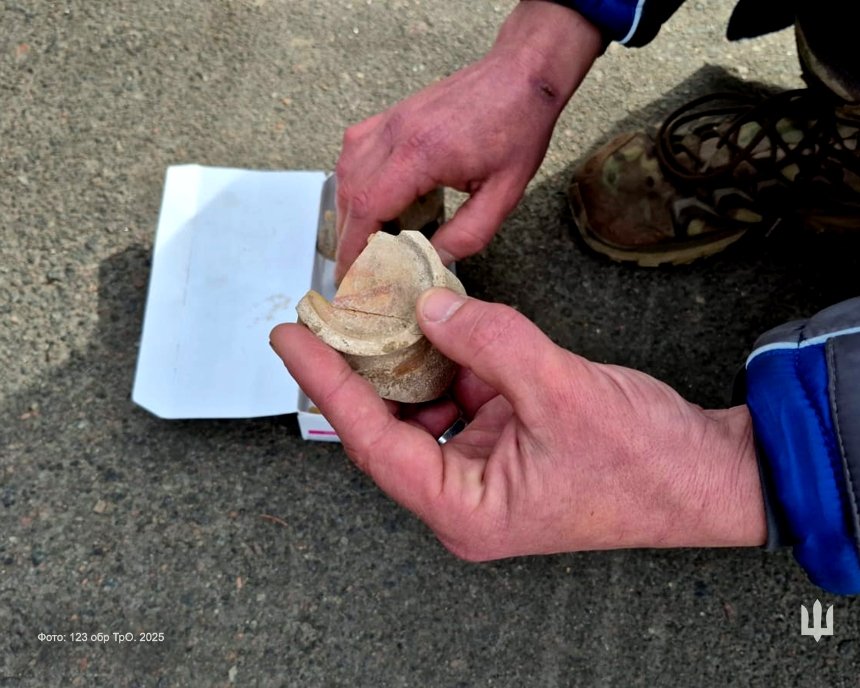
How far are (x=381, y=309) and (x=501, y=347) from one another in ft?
1.02

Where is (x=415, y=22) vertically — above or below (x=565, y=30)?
below

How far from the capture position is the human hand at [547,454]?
4.38ft

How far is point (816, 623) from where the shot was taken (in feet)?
6.75

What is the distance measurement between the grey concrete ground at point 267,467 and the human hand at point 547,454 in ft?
2.10

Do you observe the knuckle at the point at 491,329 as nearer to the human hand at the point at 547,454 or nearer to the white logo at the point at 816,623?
the human hand at the point at 547,454

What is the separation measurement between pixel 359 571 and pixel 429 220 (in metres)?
0.99

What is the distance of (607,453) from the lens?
1.34 metres

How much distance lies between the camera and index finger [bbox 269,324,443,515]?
139 centimetres

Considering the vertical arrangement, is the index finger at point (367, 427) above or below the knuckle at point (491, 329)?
below

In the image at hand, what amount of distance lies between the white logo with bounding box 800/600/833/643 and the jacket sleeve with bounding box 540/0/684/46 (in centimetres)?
163

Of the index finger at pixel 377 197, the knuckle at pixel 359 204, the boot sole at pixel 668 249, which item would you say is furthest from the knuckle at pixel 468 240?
the boot sole at pixel 668 249

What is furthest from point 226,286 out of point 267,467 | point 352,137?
point 352,137

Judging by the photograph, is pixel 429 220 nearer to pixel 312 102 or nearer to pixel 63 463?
pixel 312 102

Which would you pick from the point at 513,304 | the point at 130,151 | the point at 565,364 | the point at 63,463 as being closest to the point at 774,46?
the point at 513,304
